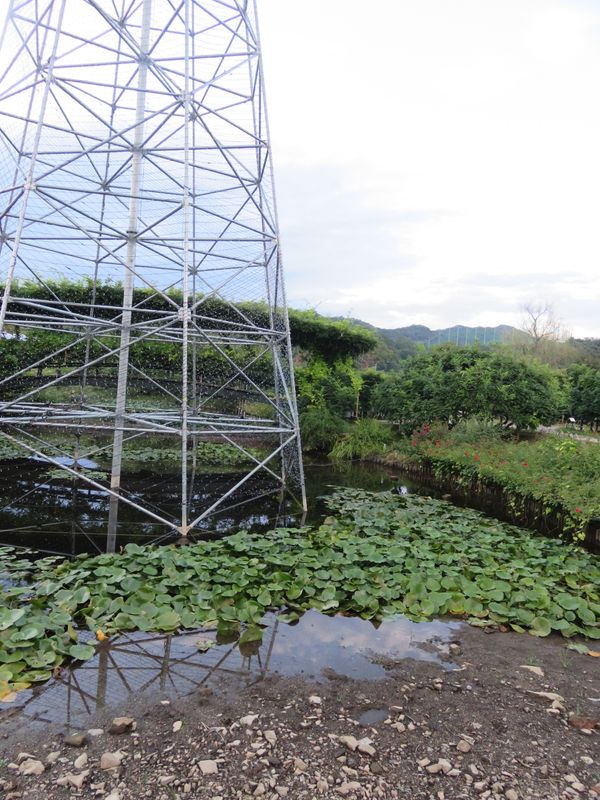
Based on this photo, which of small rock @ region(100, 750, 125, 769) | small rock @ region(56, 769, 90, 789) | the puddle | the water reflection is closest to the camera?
small rock @ region(56, 769, 90, 789)

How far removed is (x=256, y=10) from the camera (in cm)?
684

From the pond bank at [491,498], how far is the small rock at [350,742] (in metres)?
4.63

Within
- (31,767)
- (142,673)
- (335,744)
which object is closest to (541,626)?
(335,744)

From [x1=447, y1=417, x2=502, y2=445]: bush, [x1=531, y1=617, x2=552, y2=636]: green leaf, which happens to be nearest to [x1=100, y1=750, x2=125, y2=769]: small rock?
[x1=531, y1=617, x2=552, y2=636]: green leaf

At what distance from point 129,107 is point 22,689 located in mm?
8369

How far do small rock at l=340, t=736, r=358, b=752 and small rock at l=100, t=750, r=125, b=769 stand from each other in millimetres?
993

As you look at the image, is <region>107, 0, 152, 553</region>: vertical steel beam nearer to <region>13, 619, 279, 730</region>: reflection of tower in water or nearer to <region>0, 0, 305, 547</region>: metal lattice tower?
<region>0, 0, 305, 547</region>: metal lattice tower

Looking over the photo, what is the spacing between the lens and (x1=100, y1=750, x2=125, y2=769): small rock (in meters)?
2.17

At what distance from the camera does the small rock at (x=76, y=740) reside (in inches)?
91.0

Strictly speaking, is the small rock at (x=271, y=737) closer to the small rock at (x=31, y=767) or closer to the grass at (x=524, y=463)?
the small rock at (x=31, y=767)

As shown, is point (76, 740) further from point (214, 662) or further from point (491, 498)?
point (491, 498)

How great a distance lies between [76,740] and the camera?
232 cm

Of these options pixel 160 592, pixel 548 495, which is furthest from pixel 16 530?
pixel 548 495

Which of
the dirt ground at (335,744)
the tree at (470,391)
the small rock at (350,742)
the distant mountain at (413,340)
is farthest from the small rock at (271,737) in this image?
the distant mountain at (413,340)
